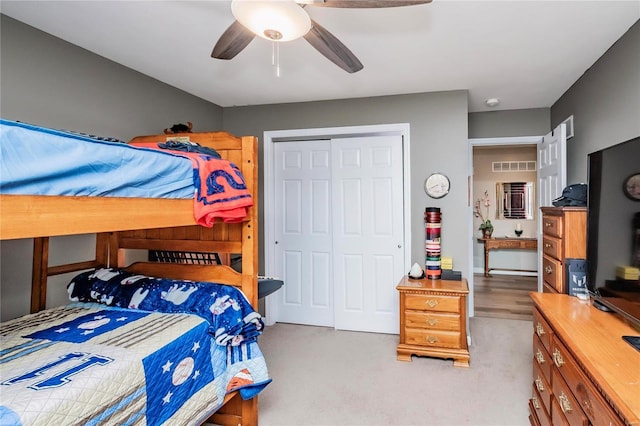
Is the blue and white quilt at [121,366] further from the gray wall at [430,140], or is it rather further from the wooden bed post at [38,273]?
the gray wall at [430,140]

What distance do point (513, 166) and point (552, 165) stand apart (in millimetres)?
3250

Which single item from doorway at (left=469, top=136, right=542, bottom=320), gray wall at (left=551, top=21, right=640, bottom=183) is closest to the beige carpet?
gray wall at (left=551, top=21, right=640, bottom=183)

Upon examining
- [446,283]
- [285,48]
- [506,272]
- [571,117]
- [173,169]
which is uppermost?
[285,48]

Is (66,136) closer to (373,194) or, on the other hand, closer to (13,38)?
(13,38)

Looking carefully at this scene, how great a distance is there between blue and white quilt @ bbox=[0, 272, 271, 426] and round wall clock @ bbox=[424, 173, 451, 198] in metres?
2.24

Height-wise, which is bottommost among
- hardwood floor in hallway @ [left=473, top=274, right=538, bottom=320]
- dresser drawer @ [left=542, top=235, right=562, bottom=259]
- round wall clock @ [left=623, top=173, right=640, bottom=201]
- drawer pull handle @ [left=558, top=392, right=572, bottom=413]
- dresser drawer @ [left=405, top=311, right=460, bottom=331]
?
hardwood floor in hallway @ [left=473, top=274, right=538, bottom=320]

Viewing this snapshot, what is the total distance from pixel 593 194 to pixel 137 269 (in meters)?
2.73

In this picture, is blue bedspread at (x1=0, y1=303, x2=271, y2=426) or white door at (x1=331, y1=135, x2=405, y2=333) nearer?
blue bedspread at (x1=0, y1=303, x2=271, y2=426)

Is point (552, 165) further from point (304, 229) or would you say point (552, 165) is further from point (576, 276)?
point (304, 229)

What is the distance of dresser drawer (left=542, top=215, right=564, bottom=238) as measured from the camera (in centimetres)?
212

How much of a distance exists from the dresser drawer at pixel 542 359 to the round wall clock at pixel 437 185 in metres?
1.68

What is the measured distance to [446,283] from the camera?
311cm

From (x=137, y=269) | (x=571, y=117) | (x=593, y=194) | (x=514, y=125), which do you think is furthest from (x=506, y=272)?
(x=137, y=269)

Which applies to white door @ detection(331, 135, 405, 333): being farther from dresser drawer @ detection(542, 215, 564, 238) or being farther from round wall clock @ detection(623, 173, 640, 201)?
round wall clock @ detection(623, 173, 640, 201)
